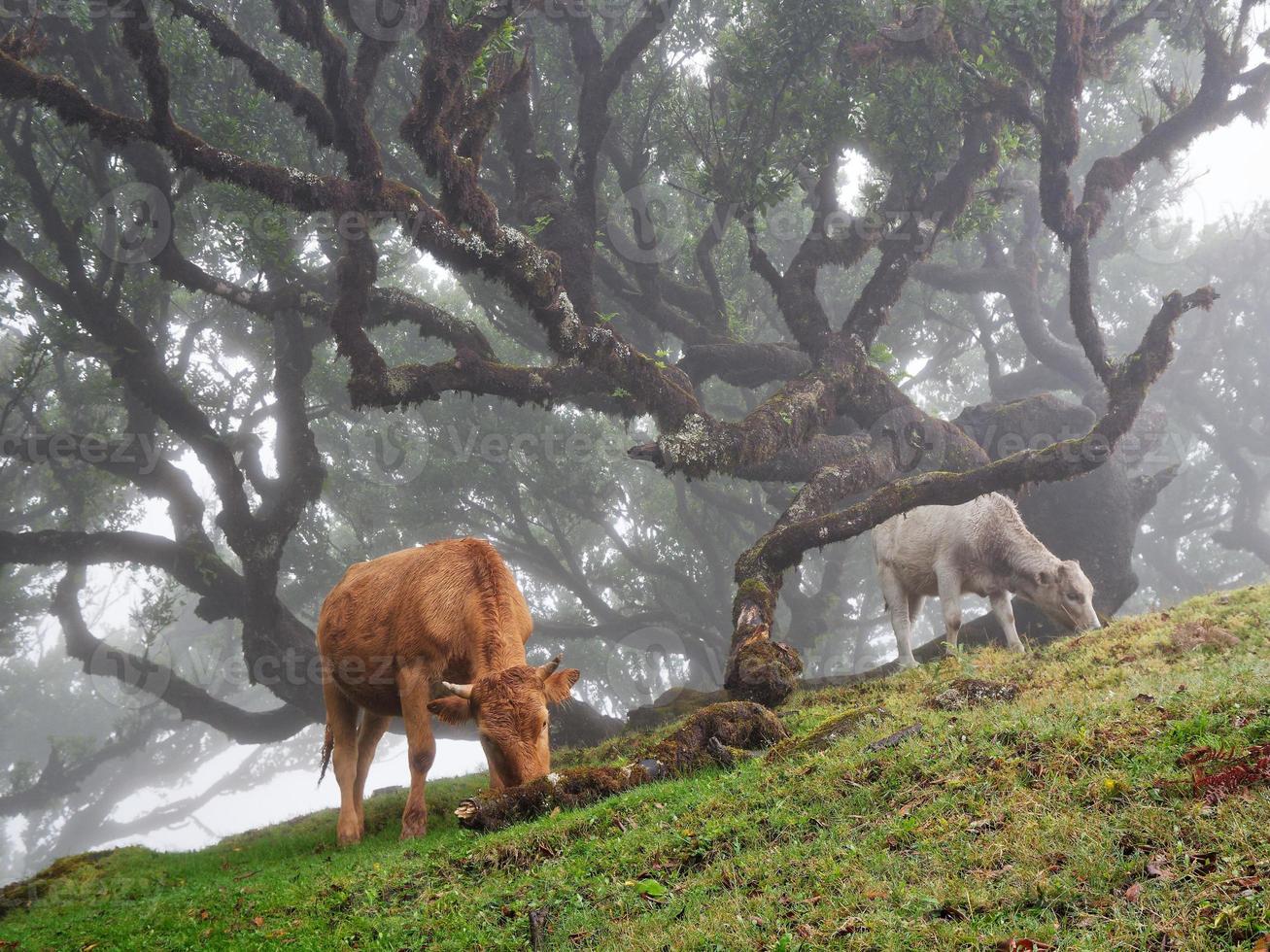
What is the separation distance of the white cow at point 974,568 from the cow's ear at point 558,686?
7.33 meters

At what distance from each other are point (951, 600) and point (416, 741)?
10.1m

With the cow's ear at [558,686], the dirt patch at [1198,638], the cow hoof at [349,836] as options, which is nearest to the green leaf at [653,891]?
the cow's ear at [558,686]

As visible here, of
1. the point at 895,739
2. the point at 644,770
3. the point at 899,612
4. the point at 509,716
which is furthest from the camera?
the point at 899,612

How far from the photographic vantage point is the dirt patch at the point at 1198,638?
324 inches

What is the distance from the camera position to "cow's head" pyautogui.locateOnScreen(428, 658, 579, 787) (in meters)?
7.52

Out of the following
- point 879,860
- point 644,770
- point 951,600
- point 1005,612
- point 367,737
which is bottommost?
→ point 879,860

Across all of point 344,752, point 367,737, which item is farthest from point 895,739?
point 367,737

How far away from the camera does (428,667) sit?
9258 millimetres

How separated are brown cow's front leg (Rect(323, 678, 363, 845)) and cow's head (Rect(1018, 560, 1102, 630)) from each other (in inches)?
454

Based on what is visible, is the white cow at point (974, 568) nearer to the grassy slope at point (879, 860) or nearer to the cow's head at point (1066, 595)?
the cow's head at point (1066, 595)

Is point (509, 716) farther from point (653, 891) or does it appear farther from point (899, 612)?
point (899, 612)

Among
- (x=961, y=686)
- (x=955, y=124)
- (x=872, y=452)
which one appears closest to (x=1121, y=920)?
(x=961, y=686)

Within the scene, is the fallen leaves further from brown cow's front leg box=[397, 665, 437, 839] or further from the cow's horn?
brown cow's front leg box=[397, 665, 437, 839]

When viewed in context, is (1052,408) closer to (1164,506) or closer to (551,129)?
(551,129)
